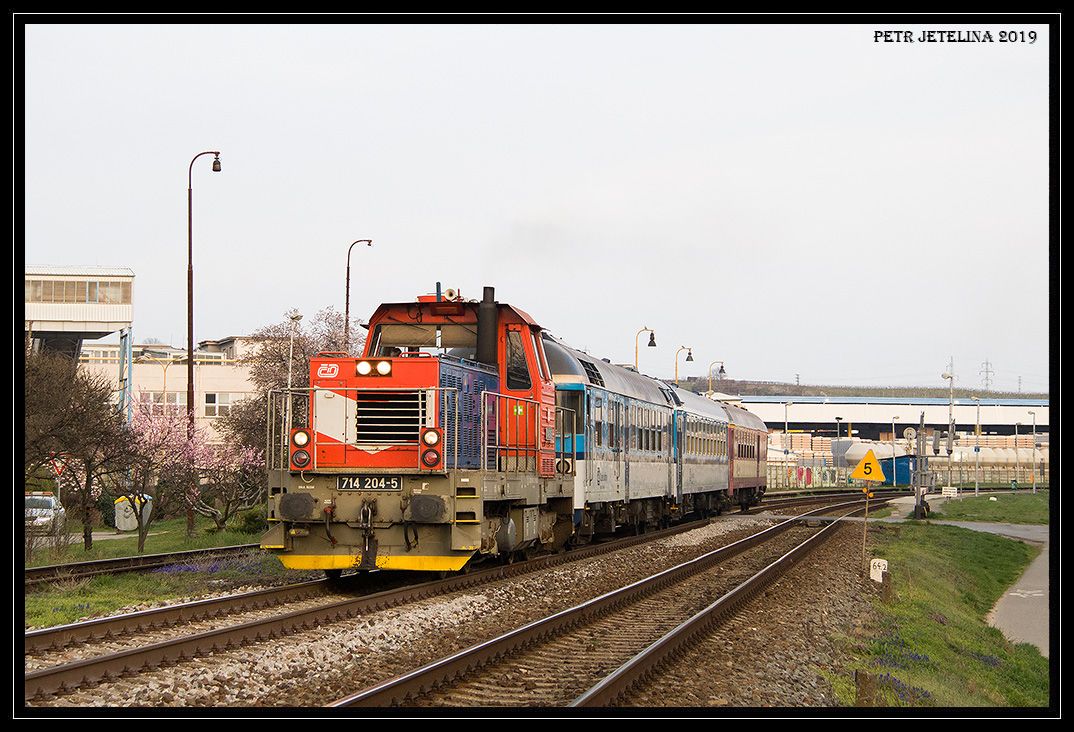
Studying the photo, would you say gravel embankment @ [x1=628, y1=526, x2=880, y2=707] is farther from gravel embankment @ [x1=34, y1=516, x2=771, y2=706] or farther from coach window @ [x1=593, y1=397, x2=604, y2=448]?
coach window @ [x1=593, y1=397, x2=604, y2=448]

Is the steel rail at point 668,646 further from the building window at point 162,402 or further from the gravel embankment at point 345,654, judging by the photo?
the building window at point 162,402

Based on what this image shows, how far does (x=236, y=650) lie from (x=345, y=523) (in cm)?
410

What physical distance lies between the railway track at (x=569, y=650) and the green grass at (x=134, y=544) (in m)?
10.9

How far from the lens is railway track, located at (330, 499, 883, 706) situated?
9.29 metres

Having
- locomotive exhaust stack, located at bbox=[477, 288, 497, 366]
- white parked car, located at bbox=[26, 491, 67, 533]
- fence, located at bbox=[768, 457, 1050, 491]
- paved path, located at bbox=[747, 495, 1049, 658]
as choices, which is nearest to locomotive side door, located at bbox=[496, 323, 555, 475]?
locomotive exhaust stack, located at bbox=[477, 288, 497, 366]

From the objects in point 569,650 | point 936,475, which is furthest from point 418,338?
point 936,475

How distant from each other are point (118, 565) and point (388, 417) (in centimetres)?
680

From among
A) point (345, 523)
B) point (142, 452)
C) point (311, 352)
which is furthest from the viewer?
point (311, 352)

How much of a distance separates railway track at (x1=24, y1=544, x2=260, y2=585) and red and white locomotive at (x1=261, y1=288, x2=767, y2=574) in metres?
3.50
